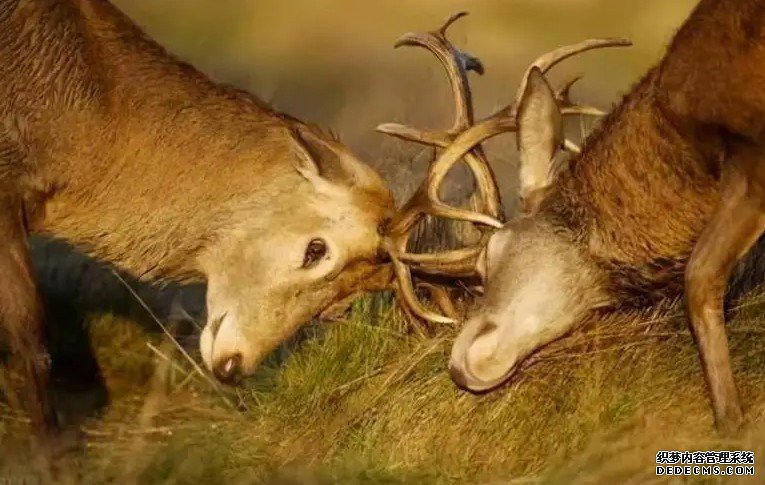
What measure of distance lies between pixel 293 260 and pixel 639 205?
59.8 inches

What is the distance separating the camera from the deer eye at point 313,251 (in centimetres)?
757

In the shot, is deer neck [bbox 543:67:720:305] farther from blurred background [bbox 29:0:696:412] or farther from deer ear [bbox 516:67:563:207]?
blurred background [bbox 29:0:696:412]

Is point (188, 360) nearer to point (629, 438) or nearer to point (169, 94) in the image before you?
point (169, 94)

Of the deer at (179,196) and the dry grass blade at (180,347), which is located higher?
the deer at (179,196)

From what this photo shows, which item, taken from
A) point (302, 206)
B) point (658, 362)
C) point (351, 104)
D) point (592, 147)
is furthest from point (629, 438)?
point (351, 104)

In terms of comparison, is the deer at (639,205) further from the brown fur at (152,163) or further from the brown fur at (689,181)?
the brown fur at (152,163)

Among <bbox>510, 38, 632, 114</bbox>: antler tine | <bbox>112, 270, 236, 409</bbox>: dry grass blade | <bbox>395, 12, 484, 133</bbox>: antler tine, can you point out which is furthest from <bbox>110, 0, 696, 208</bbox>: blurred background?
<bbox>510, 38, 632, 114</bbox>: antler tine

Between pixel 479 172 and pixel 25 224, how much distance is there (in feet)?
6.08

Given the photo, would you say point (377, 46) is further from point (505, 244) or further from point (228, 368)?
point (505, 244)

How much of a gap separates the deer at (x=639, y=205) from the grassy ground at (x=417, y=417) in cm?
26

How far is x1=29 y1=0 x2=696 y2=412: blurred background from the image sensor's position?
11.3 m

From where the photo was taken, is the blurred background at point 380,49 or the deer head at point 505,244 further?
the blurred background at point 380,49

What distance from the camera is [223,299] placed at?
7.65 m

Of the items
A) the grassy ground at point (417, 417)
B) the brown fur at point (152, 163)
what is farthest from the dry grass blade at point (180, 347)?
the brown fur at point (152, 163)
